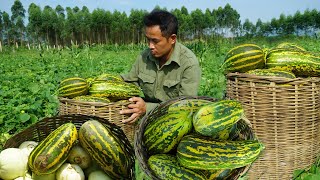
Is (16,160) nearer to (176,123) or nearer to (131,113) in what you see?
(176,123)

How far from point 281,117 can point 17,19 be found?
64505 millimetres

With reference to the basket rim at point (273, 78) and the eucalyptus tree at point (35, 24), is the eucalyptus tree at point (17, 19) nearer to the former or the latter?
the eucalyptus tree at point (35, 24)

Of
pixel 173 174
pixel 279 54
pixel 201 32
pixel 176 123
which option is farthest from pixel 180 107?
pixel 201 32

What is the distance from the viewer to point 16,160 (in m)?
2.61

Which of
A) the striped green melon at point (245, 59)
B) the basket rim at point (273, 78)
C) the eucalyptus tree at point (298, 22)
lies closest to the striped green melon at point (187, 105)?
the basket rim at point (273, 78)

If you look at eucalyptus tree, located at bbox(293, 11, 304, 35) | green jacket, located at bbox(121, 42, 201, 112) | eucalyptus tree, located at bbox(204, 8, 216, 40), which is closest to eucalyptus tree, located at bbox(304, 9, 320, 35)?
eucalyptus tree, located at bbox(293, 11, 304, 35)

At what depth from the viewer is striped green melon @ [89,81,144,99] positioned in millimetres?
4133

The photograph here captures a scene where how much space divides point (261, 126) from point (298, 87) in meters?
0.52

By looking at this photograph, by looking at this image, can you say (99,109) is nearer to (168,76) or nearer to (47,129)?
(47,129)

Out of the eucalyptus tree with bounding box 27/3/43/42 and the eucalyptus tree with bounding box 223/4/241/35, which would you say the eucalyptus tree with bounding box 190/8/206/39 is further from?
the eucalyptus tree with bounding box 27/3/43/42

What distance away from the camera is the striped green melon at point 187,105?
278cm

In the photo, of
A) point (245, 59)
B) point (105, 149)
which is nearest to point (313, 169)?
point (245, 59)

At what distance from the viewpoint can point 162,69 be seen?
4590 mm

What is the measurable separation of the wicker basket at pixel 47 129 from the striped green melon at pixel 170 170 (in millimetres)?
489
